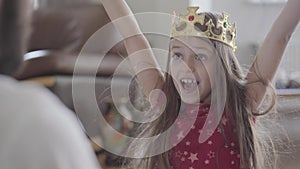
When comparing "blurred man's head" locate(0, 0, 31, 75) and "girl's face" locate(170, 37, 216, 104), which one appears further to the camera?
"girl's face" locate(170, 37, 216, 104)

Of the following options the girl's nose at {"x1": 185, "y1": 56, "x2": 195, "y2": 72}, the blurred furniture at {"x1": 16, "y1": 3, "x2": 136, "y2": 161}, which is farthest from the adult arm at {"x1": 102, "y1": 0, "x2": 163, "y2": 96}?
the blurred furniture at {"x1": 16, "y1": 3, "x2": 136, "y2": 161}

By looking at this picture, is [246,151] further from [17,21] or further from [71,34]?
[71,34]

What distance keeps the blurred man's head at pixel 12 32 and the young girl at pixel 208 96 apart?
780mm

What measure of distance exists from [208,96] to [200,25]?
150mm

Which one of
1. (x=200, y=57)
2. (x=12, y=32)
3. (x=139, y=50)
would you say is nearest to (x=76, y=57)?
(x=139, y=50)

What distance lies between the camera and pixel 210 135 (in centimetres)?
117

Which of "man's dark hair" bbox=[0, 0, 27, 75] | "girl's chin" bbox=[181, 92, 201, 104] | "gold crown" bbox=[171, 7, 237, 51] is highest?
"man's dark hair" bbox=[0, 0, 27, 75]

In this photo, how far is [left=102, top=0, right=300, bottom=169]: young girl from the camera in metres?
1.15

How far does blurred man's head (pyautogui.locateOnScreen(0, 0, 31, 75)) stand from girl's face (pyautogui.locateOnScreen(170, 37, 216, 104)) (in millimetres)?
779

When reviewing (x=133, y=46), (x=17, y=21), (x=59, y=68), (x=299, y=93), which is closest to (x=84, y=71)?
(x=59, y=68)

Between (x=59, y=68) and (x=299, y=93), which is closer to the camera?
(x=299, y=93)

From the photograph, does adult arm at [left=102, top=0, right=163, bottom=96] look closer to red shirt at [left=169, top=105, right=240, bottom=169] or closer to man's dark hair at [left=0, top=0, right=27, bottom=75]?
red shirt at [left=169, top=105, right=240, bottom=169]

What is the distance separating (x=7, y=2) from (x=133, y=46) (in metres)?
0.89

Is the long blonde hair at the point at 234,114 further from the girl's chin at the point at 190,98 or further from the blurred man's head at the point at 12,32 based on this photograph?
the blurred man's head at the point at 12,32
